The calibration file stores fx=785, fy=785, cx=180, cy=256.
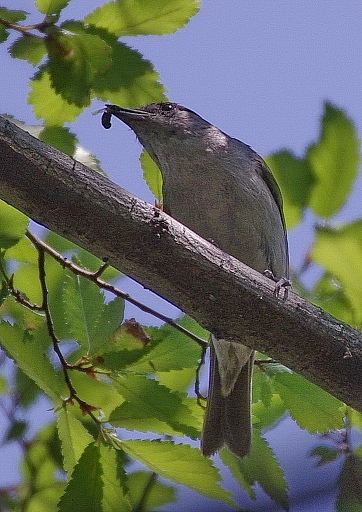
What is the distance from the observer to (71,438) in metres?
2.61

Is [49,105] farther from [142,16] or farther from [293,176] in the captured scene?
[293,176]

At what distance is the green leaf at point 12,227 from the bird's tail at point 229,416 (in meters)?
1.06

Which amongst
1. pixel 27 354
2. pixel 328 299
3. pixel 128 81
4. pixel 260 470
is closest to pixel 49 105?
pixel 128 81

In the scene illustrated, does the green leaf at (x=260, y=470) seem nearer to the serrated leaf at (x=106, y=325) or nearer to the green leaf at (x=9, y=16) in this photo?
the serrated leaf at (x=106, y=325)

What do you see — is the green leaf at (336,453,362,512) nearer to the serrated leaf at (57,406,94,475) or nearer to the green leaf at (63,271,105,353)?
the serrated leaf at (57,406,94,475)

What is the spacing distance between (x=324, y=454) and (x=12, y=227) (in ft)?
4.37

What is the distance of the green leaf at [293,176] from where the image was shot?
2230 millimetres

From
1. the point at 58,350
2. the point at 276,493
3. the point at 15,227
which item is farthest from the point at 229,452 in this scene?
the point at 15,227

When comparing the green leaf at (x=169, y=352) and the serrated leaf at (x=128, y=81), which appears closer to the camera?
the green leaf at (x=169, y=352)

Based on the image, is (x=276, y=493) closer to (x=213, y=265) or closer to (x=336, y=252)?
(x=213, y=265)

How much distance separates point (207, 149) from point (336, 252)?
252cm

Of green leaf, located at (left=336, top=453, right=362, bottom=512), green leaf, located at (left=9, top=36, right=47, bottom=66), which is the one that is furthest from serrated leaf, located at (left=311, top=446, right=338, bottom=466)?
green leaf, located at (left=9, top=36, right=47, bottom=66)

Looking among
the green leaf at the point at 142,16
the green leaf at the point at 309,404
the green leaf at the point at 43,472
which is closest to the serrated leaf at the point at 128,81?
the green leaf at the point at 142,16

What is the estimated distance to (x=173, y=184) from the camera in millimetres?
4000
